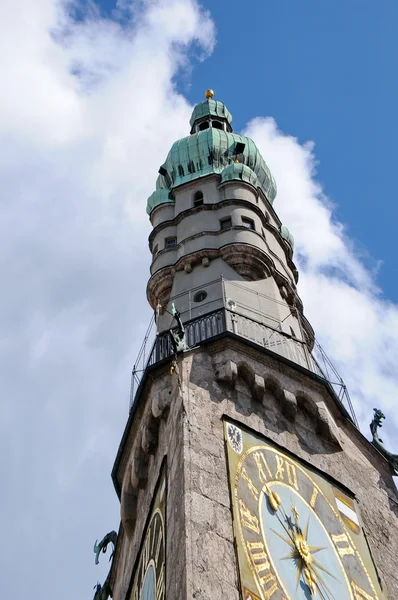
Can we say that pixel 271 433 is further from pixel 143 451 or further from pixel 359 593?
pixel 359 593

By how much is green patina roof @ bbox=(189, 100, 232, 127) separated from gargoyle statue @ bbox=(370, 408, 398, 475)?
1441cm

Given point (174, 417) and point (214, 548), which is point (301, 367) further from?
point (214, 548)

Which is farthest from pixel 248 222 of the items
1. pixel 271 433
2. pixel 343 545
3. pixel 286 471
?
pixel 343 545

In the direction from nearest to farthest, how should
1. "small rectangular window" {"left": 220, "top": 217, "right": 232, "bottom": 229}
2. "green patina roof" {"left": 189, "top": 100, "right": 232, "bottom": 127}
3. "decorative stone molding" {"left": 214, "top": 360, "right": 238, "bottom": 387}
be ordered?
1. "decorative stone molding" {"left": 214, "top": 360, "right": 238, "bottom": 387}
2. "small rectangular window" {"left": 220, "top": 217, "right": 232, "bottom": 229}
3. "green patina roof" {"left": 189, "top": 100, "right": 232, "bottom": 127}

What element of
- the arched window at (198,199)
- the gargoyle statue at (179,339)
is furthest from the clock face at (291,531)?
the arched window at (198,199)

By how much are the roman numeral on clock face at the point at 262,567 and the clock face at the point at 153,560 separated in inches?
51.7

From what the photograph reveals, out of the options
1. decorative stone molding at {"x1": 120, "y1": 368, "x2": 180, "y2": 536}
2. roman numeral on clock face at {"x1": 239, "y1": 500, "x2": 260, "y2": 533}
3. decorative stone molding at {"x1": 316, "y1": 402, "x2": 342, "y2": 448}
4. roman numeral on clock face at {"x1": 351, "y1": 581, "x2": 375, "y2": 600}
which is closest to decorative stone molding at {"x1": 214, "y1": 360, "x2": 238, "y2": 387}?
decorative stone molding at {"x1": 120, "y1": 368, "x2": 180, "y2": 536}

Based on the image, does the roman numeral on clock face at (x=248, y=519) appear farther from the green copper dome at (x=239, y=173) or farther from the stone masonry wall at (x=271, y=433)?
the green copper dome at (x=239, y=173)

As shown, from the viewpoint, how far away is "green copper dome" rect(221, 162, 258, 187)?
76.1 ft

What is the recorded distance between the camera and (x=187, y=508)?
11.9 meters

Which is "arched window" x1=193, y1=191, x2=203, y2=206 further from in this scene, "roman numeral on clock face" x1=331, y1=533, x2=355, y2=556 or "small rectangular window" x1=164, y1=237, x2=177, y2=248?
"roman numeral on clock face" x1=331, y1=533, x2=355, y2=556

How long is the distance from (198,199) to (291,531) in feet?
39.7

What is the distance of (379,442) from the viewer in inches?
682

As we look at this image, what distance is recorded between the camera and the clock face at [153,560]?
12297mm
